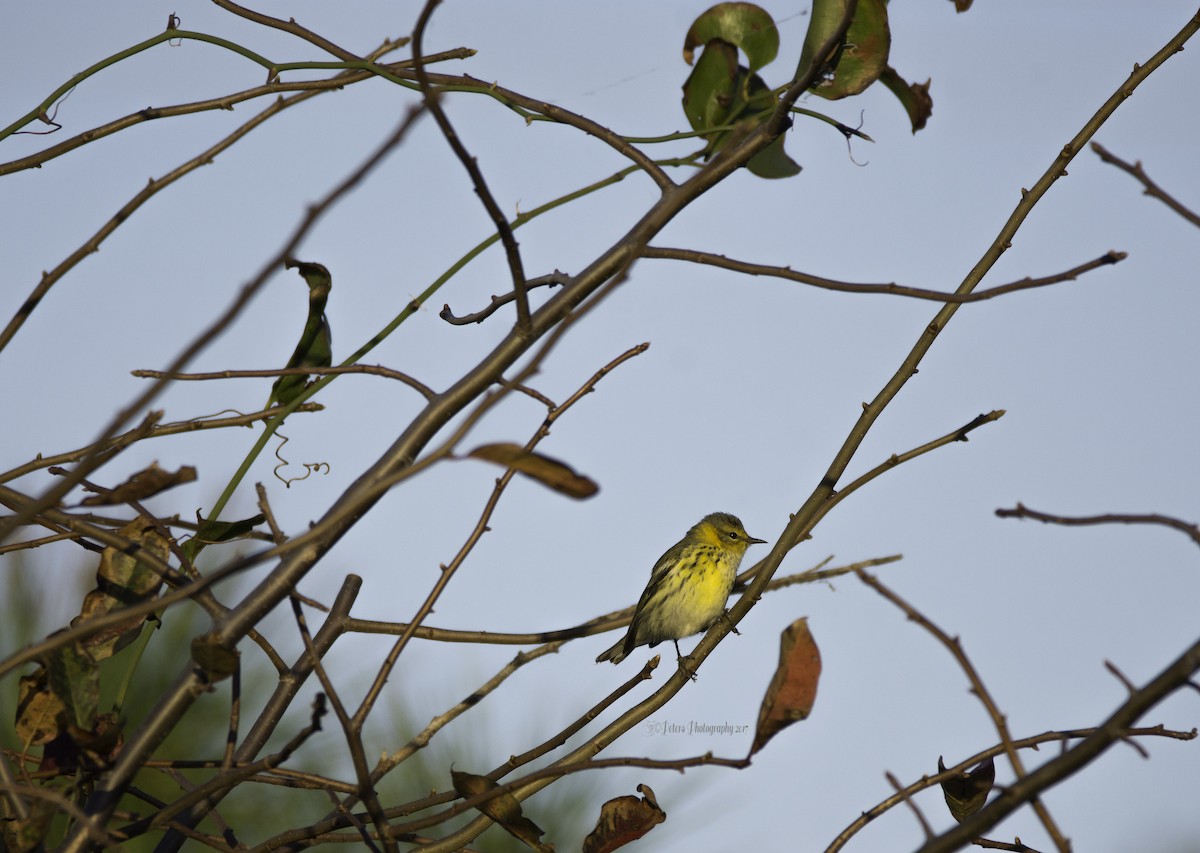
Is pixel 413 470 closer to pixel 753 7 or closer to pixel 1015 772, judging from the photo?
pixel 1015 772

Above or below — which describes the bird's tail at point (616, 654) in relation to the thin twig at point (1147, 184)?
above

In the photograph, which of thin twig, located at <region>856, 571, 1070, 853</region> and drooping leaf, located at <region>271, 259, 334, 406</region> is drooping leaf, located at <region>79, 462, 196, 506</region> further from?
thin twig, located at <region>856, 571, 1070, 853</region>

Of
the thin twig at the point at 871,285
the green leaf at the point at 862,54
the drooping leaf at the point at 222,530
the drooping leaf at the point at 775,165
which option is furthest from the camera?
the drooping leaf at the point at 775,165

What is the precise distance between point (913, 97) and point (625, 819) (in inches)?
50.0

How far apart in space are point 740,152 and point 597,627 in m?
0.78

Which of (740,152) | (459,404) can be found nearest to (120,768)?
(459,404)

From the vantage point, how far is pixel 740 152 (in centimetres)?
168

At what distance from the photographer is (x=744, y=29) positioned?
2.01 m

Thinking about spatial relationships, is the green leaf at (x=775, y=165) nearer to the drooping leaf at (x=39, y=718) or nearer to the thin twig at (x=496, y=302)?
the thin twig at (x=496, y=302)

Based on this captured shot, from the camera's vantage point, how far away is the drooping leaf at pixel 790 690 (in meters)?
1.43

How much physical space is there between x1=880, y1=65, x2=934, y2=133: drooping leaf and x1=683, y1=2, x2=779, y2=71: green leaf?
20 cm

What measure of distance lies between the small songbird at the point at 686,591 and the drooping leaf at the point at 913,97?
3.40 metres

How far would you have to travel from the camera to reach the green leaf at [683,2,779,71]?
6.57ft

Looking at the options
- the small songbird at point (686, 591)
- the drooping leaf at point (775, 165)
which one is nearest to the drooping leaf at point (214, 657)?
the drooping leaf at point (775, 165)
